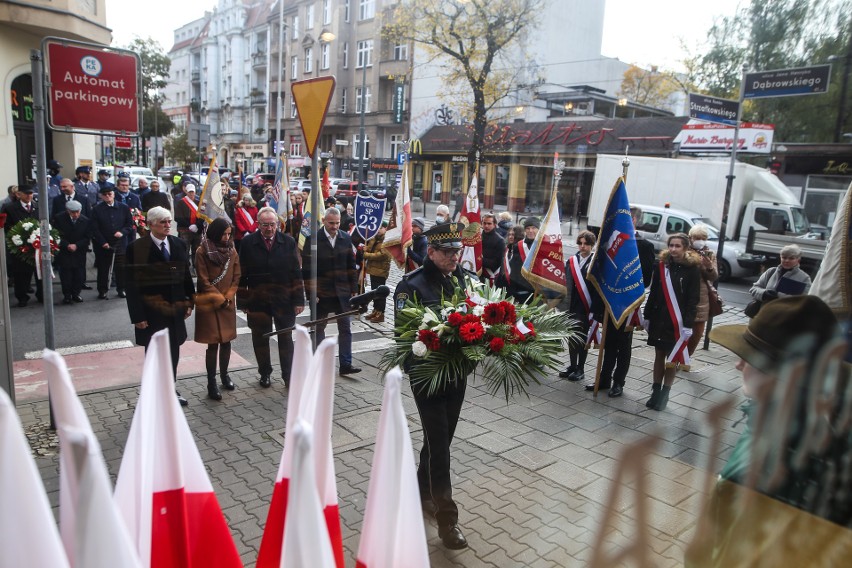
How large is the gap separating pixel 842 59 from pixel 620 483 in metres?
1.37

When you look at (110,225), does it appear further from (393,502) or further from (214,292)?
(393,502)

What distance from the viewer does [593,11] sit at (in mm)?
4559

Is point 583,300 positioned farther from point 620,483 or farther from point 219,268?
point 620,483

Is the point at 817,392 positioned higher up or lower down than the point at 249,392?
higher up

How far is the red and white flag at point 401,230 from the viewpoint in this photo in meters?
9.00

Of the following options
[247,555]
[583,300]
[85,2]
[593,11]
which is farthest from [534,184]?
[247,555]

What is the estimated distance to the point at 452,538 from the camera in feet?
11.9

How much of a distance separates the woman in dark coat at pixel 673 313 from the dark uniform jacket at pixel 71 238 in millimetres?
8856

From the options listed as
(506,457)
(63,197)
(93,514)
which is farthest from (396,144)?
(93,514)

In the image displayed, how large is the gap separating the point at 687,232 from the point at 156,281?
14570 millimetres

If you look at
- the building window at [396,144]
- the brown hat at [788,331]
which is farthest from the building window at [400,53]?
the brown hat at [788,331]

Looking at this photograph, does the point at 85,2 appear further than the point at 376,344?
Yes

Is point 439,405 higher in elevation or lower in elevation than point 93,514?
lower

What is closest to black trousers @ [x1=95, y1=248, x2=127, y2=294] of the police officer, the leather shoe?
the police officer
